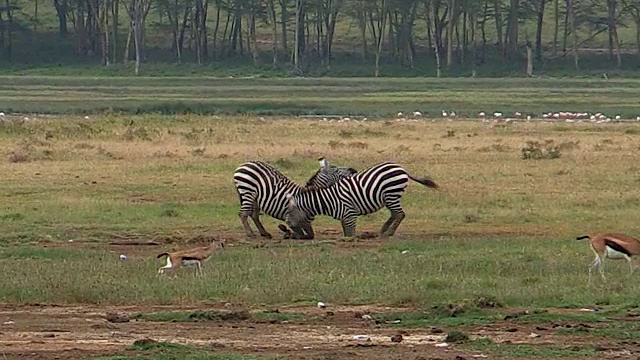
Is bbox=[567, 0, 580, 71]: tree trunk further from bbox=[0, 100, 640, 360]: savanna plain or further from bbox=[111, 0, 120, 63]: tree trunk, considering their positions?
bbox=[0, 100, 640, 360]: savanna plain

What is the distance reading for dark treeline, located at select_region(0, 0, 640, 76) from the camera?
81.2 meters

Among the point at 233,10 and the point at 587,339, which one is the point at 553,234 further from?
the point at 233,10

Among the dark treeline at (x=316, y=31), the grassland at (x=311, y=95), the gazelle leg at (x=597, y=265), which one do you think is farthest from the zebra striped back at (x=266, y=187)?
the dark treeline at (x=316, y=31)

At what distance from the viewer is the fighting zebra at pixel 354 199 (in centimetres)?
1859

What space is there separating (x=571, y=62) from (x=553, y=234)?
222 feet

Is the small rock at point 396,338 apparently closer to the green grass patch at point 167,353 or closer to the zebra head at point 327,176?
the green grass patch at point 167,353

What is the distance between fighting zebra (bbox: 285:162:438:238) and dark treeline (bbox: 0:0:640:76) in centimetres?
5738

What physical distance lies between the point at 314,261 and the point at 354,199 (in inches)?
142

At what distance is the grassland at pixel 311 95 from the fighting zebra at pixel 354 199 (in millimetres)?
30582

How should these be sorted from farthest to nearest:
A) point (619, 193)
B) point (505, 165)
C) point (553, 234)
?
point (505, 165) → point (619, 193) → point (553, 234)

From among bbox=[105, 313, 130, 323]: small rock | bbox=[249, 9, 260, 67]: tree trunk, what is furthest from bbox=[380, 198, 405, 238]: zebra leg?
bbox=[249, 9, 260, 67]: tree trunk

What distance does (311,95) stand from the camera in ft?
206

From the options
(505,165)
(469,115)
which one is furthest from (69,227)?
(469,115)

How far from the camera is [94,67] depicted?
81750mm
